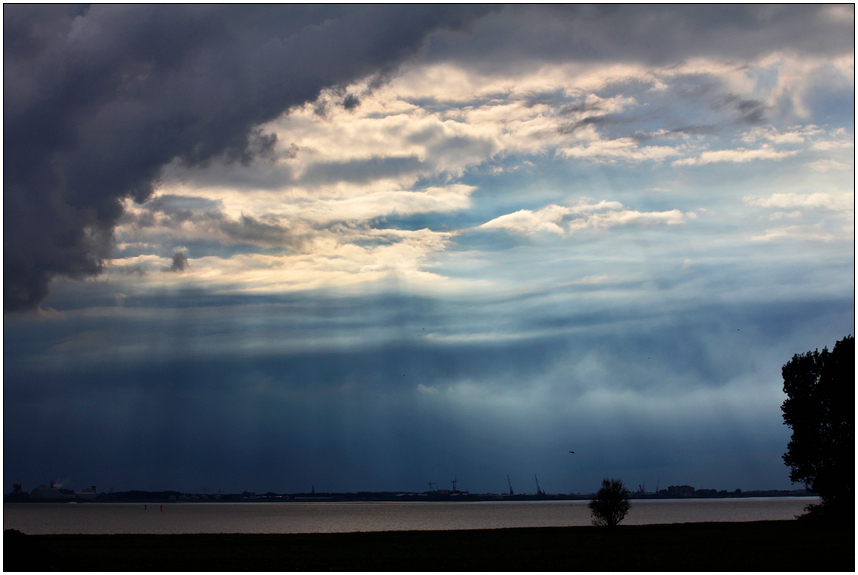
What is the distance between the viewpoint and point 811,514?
56.3 meters

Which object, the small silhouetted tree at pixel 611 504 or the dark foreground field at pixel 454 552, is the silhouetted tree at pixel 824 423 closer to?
the dark foreground field at pixel 454 552

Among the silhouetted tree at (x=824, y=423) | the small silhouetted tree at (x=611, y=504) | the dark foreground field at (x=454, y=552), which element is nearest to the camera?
the dark foreground field at (x=454, y=552)

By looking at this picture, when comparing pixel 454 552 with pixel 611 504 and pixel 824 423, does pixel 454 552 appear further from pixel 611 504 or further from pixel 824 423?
pixel 824 423

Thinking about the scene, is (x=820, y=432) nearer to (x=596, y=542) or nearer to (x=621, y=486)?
(x=621, y=486)

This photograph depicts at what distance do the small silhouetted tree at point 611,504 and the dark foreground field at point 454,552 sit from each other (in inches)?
219

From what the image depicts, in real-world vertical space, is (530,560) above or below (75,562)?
below

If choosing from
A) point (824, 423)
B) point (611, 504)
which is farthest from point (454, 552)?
point (824, 423)

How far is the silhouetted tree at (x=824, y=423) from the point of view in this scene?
5553 cm

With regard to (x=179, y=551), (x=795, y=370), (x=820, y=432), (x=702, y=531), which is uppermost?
(x=795, y=370)

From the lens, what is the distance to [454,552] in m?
41.4

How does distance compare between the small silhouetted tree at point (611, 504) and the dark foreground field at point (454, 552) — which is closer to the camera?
the dark foreground field at point (454, 552)

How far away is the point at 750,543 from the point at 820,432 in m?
23.7

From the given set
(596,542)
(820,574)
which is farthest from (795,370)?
(820,574)

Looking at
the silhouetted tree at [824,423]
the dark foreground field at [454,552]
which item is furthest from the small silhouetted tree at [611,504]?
the silhouetted tree at [824,423]
